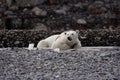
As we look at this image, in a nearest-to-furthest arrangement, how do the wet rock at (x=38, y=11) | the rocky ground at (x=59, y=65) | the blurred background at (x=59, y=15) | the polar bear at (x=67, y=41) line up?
the rocky ground at (x=59, y=65), the polar bear at (x=67, y=41), the blurred background at (x=59, y=15), the wet rock at (x=38, y=11)

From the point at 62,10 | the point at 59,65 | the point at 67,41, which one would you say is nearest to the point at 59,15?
the point at 62,10

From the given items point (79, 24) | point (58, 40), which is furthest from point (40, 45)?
point (79, 24)

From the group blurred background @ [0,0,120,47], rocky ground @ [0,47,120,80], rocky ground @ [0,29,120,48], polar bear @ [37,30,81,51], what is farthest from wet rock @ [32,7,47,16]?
rocky ground @ [0,47,120,80]

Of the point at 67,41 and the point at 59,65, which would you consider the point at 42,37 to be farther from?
the point at 59,65

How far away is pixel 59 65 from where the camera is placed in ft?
20.9

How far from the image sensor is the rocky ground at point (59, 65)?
19.1 feet

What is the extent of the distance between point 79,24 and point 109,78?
7.82 metres

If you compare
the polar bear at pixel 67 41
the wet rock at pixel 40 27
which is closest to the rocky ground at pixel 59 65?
the polar bear at pixel 67 41

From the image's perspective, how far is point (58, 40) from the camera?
27.1ft

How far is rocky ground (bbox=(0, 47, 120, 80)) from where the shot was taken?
582 cm

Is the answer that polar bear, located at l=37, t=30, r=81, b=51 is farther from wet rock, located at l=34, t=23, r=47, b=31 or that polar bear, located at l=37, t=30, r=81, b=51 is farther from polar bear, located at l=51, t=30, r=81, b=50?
wet rock, located at l=34, t=23, r=47, b=31

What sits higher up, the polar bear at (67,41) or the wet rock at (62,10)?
the polar bear at (67,41)

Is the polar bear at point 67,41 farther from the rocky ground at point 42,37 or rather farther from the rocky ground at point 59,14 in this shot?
the rocky ground at point 59,14

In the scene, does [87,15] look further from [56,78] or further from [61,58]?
[56,78]
